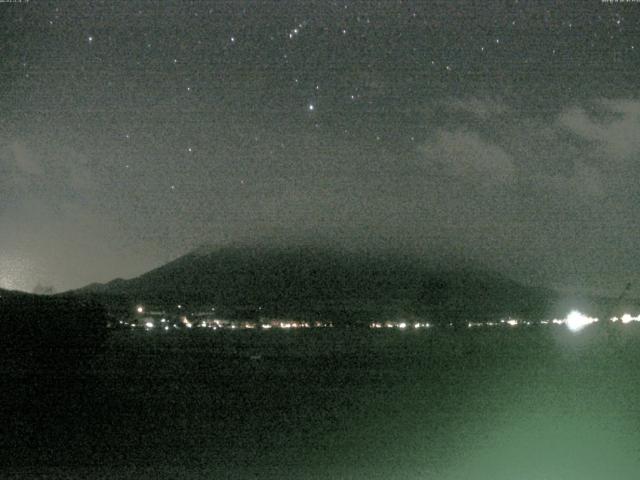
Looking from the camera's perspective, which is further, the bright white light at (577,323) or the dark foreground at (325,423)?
the bright white light at (577,323)

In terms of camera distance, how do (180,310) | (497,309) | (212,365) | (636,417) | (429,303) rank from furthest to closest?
(497,309) < (429,303) < (180,310) < (212,365) < (636,417)

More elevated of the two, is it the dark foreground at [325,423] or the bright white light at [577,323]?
the bright white light at [577,323]

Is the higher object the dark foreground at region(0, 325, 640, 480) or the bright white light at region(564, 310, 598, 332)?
the bright white light at region(564, 310, 598, 332)

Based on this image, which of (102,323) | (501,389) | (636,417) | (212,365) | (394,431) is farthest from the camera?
(102,323)

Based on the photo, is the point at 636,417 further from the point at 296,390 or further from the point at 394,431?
the point at 296,390

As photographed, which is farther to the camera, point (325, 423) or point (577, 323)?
point (577, 323)

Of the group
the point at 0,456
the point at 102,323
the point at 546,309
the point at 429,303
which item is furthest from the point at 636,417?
the point at 546,309

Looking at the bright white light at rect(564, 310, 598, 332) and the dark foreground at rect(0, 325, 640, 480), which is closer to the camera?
the dark foreground at rect(0, 325, 640, 480)

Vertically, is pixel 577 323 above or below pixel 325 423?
above
